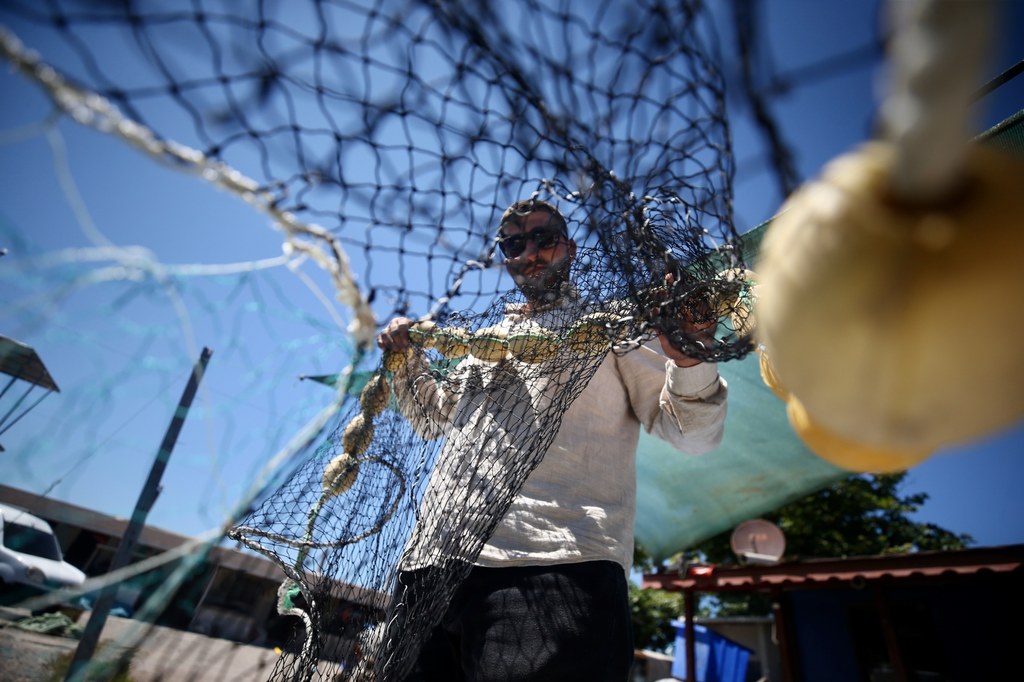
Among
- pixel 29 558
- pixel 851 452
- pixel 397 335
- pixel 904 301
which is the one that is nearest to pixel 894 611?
pixel 397 335

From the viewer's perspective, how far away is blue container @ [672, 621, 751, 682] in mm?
6410

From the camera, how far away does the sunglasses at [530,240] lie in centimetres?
153

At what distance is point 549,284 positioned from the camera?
1.42 metres

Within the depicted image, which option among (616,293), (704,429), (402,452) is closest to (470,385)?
(402,452)

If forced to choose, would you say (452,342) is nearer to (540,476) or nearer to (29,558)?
(540,476)

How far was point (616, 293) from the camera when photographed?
135cm

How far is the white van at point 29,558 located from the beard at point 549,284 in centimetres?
467

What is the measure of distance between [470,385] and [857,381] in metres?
1.10

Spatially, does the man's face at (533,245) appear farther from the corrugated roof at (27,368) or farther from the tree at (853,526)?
the tree at (853,526)

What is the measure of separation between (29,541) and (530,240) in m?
6.10

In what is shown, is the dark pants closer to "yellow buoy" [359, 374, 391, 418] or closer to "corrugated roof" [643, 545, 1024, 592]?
"yellow buoy" [359, 374, 391, 418]

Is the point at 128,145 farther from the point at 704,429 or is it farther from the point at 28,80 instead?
the point at 704,429

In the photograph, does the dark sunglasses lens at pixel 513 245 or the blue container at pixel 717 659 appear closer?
the dark sunglasses lens at pixel 513 245

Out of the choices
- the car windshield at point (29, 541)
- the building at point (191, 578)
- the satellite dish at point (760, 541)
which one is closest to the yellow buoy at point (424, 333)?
the car windshield at point (29, 541)
